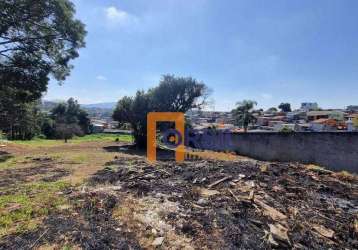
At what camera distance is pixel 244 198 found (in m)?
5.50

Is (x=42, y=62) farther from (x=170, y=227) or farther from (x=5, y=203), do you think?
(x=170, y=227)

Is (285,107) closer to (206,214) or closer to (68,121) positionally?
(68,121)

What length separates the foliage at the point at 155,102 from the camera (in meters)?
20.8

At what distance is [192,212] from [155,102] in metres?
16.5

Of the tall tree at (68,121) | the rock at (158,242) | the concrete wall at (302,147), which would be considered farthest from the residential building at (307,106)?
the rock at (158,242)

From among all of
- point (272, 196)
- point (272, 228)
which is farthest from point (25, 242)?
point (272, 196)

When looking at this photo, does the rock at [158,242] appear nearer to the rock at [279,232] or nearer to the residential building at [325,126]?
the rock at [279,232]

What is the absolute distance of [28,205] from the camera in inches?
208

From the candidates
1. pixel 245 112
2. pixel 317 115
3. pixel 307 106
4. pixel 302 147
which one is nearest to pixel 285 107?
pixel 307 106

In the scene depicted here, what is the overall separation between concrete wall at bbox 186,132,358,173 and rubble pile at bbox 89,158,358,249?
4.04 m

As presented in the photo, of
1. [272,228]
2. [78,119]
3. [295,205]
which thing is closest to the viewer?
[272,228]

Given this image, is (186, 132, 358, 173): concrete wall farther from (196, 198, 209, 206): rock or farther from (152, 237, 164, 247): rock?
(152, 237, 164, 247): rock

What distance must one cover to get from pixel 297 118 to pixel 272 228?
6097 centimetres

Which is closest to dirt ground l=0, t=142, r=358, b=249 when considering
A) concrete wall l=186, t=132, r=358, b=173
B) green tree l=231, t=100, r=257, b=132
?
concrete wall l=186, t=132, r=358, b=173
